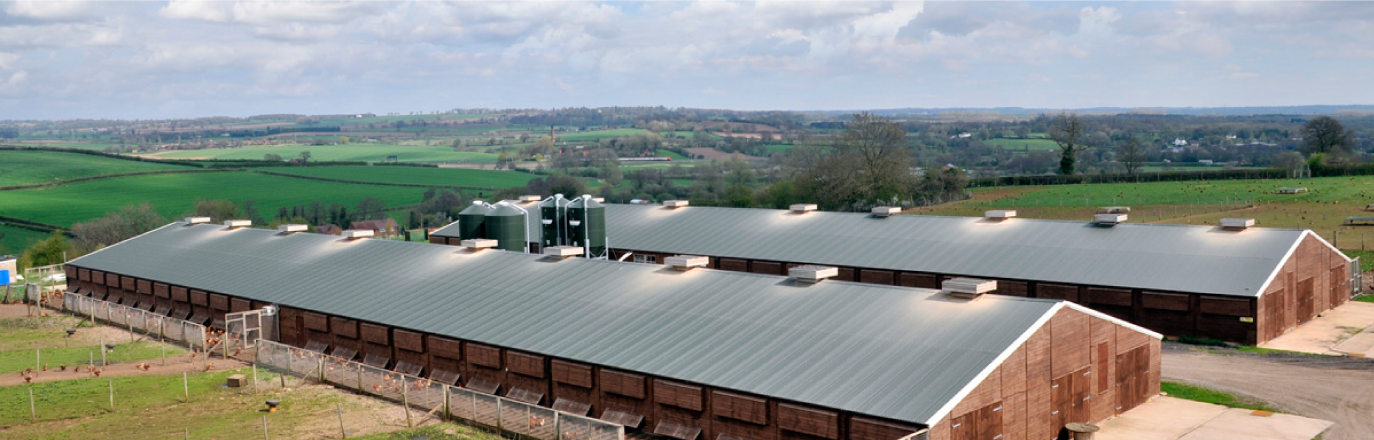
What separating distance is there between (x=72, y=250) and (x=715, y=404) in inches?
3858

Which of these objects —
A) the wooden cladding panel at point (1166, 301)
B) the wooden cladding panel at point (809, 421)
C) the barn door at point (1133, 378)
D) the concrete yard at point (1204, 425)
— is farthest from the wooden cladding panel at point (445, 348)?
the wooden cladding panel at point (1166, 301)

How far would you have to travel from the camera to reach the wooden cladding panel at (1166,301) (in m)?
48.2

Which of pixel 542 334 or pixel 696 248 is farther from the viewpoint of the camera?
pixel 696 248

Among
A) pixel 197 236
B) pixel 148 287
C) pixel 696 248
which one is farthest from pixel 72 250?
pixel 696 248

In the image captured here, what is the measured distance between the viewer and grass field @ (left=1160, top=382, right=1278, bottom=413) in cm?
3633

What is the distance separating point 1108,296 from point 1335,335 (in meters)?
10.4

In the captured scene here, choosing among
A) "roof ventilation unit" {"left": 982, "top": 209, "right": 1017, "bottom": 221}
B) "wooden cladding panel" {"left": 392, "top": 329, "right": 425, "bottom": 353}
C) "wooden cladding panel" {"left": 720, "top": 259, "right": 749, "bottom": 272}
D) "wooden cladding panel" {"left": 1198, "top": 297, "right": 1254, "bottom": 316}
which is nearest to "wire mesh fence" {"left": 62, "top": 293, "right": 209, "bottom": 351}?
"wooden cladding panel" {"left": 392, "top": 329, "right": 425, "bottom": 353}

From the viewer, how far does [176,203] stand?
545 feet

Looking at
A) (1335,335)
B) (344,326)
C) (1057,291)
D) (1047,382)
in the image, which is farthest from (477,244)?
(1335,335)

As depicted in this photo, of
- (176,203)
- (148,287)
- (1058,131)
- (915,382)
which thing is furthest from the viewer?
(176,203)

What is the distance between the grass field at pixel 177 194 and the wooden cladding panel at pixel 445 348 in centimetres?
12785

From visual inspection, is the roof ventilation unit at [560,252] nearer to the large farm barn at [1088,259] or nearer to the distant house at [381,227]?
the large farm barn at [1088,259]

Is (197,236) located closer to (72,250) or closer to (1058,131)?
(72,250)

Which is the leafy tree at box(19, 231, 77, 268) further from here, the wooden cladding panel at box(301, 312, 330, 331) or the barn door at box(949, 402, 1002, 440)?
the barn door at box(949, 402, 1002, 440)
